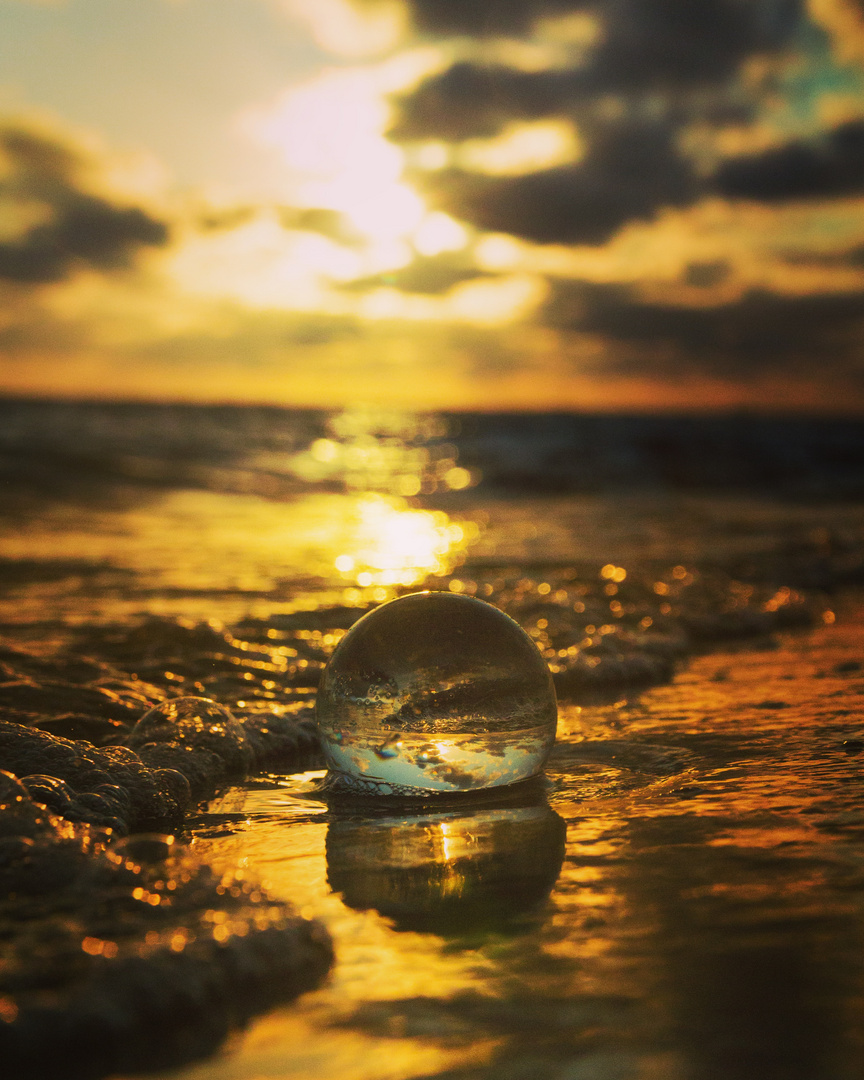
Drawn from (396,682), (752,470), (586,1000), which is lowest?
(586,1000)

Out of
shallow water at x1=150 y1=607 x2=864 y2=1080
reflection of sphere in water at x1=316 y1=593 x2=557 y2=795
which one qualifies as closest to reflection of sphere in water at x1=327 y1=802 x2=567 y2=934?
shallow water at x1=150 y1=607 x2=864 y2=1080

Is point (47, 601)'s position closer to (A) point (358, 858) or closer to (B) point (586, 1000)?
(A) point (358, 858)

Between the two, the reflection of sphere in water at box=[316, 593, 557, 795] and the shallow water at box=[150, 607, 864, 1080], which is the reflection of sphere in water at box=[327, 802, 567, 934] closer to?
the shallow water at box=[150, 607, 864, 1080]

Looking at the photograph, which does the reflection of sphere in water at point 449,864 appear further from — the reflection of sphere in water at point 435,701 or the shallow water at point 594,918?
the reflection of sphere in water at point 435,701

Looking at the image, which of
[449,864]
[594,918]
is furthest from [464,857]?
[594,918]

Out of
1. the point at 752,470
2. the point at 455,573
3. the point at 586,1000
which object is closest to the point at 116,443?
the point at 752,470

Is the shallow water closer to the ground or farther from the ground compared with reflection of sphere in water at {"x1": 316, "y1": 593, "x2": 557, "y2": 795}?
closer to the ground

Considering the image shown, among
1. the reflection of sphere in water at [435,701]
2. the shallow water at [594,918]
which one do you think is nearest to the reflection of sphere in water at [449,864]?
the shallow water at [594,918]

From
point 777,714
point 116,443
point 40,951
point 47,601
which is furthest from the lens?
point 116,443
